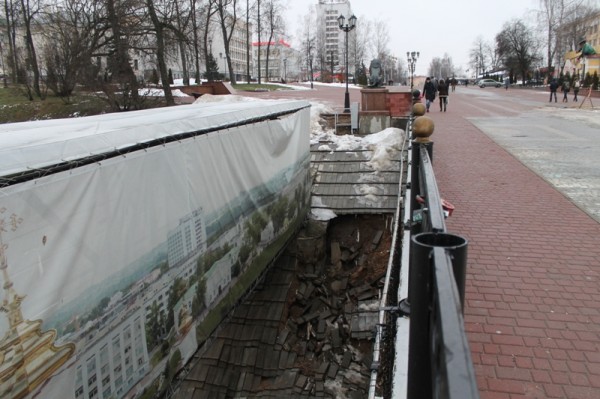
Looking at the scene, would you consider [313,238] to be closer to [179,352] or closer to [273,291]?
[273,291]

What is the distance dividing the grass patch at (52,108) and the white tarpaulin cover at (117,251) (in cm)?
2255

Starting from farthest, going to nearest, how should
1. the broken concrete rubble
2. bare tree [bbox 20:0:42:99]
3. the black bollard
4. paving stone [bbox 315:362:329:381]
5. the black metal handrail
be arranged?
bare tree [bbox 20:0:42:99]
paving stone [bbox 315:362:329:381]
the broken concrete rubble
the black bollard
the black metal handrail

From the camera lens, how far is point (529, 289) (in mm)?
4461

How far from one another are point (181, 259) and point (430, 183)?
8.40 feet

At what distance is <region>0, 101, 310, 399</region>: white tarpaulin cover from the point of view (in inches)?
109

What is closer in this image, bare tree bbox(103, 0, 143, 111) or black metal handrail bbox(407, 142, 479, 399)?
black metal handrail bbox(407, 142, 479, 399)

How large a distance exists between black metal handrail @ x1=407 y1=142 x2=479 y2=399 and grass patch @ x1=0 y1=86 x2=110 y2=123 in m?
26.3

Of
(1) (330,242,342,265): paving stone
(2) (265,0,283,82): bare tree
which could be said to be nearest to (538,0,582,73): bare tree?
(2) (265,0,283,82): bare tree

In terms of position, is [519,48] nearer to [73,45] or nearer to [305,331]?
[73,45]

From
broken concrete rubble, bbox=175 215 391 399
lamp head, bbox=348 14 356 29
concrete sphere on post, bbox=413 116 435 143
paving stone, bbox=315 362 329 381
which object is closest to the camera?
concrete sphere on post, bbox=413 116 435 143

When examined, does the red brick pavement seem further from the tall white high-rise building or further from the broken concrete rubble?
the tall white high-rise building

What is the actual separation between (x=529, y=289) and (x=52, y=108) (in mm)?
30042

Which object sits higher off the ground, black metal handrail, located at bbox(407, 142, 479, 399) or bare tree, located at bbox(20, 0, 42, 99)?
bare tree, located at bbox(20, 0, 42, 99)

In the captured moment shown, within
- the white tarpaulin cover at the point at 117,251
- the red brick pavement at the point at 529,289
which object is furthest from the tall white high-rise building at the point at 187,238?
the red brick pavement at the point at 529,289
